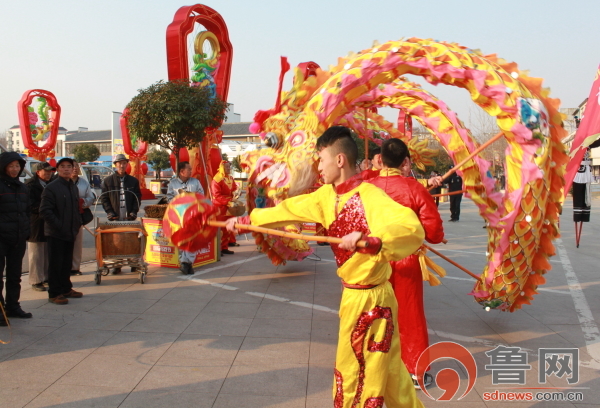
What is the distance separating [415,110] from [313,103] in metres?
1.81

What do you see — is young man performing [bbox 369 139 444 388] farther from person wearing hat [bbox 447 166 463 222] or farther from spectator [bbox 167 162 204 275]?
person wearing hat [bbox 447 166 463 222]

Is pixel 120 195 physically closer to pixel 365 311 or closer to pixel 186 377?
pixel 186 377

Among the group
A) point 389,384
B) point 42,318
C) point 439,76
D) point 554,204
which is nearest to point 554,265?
point 554,204

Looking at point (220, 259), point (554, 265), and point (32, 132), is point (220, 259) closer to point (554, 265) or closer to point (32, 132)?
point (554, 265)

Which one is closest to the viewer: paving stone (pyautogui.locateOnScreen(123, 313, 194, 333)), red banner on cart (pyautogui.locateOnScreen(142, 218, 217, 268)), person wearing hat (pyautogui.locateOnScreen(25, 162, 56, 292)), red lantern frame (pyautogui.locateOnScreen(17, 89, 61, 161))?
paving stone (pyautogui.locateOnScreen(123, 313, 194, 333))

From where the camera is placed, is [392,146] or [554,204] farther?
[554,204]

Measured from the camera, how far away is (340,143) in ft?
7.88

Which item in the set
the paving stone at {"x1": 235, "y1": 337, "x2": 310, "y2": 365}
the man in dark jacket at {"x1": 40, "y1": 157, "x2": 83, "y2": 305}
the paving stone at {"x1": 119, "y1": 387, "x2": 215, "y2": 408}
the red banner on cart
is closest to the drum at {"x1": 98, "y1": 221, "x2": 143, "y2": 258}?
the red banner on cart

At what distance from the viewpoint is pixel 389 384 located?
2.25m

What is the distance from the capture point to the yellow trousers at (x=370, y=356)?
7.19ft

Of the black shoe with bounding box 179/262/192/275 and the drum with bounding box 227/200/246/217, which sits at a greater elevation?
the drum with bounding box 227/200/246/217

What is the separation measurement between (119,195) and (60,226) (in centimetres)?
177

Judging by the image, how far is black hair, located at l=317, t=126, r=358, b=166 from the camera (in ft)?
7.84

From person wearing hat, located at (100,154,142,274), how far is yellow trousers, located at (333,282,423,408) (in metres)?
5.02
